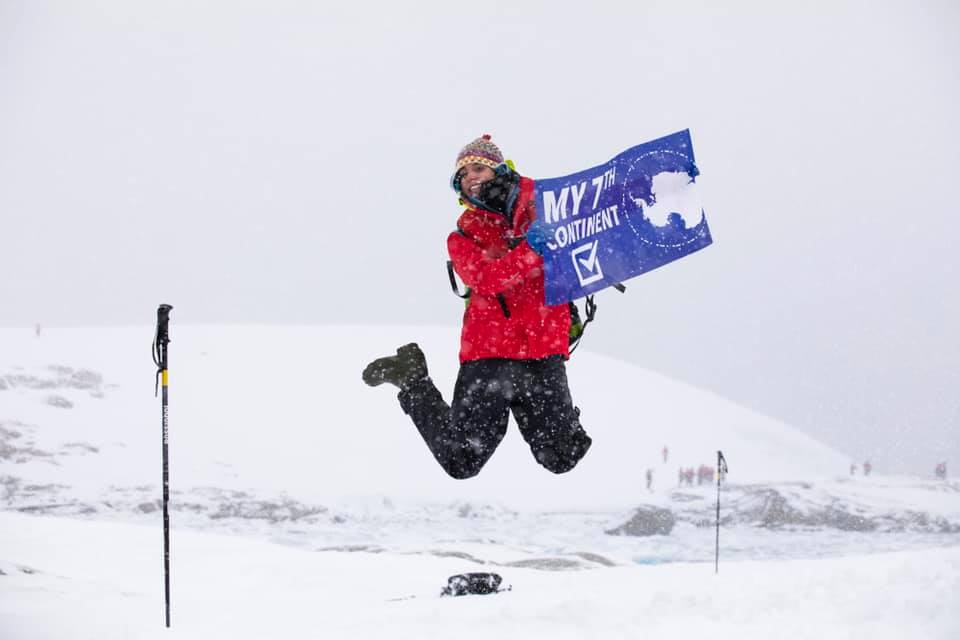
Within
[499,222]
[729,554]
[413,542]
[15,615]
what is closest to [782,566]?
[499,222]

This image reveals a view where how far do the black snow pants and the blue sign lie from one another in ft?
1.35

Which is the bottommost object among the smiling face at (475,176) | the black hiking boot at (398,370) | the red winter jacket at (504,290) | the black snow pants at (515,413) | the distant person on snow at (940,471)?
the distant person on snow at (940,471)

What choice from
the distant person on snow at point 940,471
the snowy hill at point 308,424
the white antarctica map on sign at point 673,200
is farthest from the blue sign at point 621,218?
the distant person on snow at point 940,471

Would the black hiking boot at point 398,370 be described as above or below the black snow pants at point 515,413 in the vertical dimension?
above

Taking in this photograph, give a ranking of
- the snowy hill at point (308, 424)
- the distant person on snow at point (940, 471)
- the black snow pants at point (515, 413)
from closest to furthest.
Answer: the black snow pants at point (515, 413), the snowy hill at point (308, 424), the distant person on snow at point (940, 471)

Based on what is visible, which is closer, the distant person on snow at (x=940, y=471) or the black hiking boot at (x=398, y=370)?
the black hiking boot at (x=398, y=370)

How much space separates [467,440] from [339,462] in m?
28.7

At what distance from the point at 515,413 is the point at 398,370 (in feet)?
2.35

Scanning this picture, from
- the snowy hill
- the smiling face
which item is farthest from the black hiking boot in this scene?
the snowy hill

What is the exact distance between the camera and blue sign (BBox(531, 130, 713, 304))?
379 cm

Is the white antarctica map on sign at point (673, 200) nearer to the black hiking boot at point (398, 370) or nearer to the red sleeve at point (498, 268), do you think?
the red sleeve at point (498, 268)

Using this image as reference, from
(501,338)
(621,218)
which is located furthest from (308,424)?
(621,218)

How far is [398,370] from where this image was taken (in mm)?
4500

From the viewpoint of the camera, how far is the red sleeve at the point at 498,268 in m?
3.77
